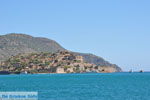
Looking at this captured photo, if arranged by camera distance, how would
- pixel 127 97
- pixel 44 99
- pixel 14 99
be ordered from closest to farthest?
pixel 14 99 < pixel 44 99 < pixel 127 97

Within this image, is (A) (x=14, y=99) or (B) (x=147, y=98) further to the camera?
(B) (x=147, y=98)

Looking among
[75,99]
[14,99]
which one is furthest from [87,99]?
[14,99]

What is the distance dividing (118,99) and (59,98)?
1297 cm

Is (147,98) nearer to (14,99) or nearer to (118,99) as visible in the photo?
(118,99)

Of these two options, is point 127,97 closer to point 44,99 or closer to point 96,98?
point 96,98

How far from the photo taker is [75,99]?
89.5 m

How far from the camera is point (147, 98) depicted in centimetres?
9150

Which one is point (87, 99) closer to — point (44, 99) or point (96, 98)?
point (96, 98)

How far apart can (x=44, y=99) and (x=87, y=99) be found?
947 centimetres

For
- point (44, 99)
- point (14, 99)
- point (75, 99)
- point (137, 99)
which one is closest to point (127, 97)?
point (137, 99)

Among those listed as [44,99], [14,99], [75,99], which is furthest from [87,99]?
[14,99]

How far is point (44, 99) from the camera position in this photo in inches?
3462

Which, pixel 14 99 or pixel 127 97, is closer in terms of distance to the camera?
pixel 14 99

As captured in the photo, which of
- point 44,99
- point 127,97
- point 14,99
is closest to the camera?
point 14,99
